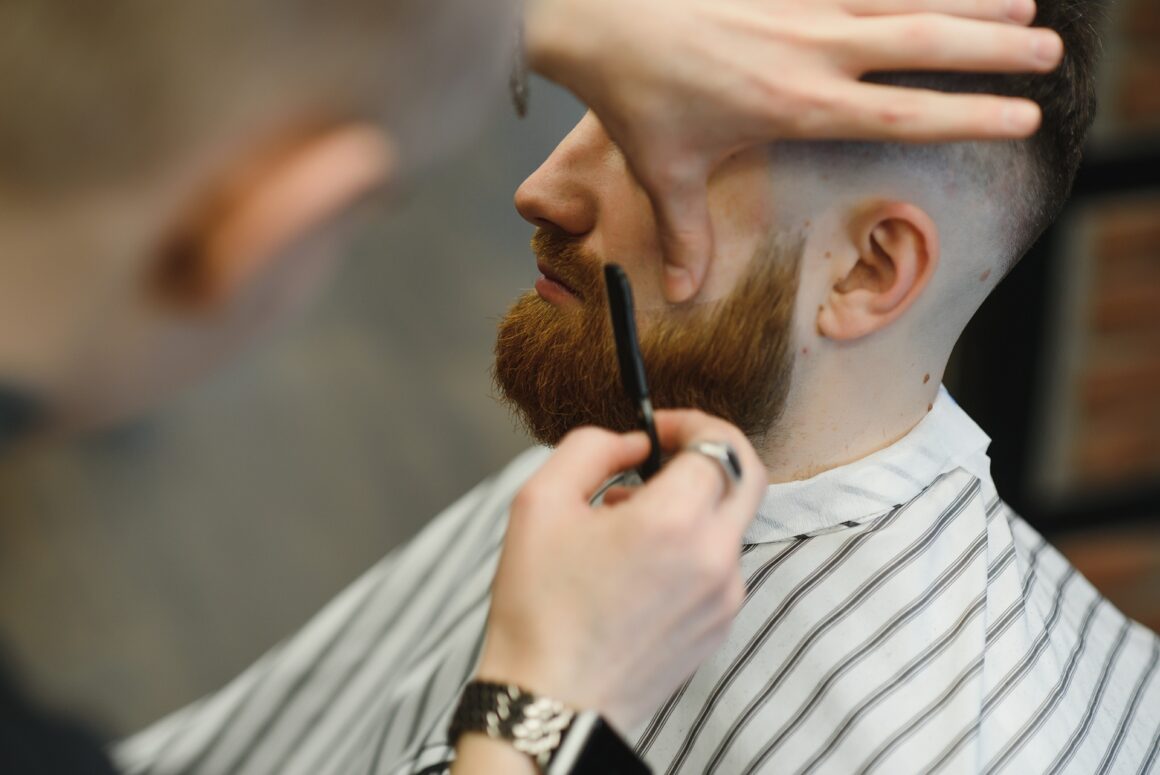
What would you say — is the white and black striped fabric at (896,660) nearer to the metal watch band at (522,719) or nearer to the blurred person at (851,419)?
the blurred person at (851,419)

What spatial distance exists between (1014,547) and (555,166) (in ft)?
2.27

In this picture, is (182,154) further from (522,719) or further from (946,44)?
(946,44)

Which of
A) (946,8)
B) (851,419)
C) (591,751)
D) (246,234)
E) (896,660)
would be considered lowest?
(896,660)

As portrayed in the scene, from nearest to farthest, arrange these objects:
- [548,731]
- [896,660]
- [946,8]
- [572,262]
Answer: [548,731] < [946,8] < [896,660] < [572,262]

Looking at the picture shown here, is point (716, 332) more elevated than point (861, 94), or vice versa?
point (861, 94)

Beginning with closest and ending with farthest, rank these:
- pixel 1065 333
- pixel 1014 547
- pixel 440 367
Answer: pixel 440 367 → pixel 1014 547 → pixel 1065 333

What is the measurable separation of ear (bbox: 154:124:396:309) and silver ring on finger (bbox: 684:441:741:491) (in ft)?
1.26

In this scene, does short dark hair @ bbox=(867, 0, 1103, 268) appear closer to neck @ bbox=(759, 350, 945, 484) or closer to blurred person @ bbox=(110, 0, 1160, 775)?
blurred person @ bbox=(110, 0, 1160, 775)

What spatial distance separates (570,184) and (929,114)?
0.41 metres

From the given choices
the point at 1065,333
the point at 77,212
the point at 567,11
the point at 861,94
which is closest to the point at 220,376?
the point at 77,212

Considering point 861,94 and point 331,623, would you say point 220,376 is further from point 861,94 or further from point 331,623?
point 331,623

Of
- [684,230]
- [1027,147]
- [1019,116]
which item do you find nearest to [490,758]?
[684,230]

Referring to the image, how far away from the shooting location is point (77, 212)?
22.7 inches

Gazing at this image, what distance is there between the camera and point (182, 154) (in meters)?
0.57
